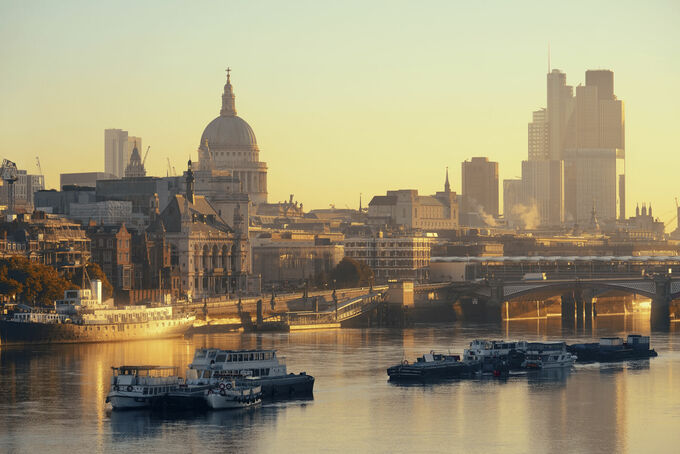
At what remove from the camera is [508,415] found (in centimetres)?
10356

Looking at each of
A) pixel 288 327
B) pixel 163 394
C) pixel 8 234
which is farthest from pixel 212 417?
pixel 8 234

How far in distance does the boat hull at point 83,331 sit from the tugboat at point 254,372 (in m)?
37.4

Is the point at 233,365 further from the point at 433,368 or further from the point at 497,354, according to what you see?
the point at 497,354

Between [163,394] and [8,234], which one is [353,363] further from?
[8,234]

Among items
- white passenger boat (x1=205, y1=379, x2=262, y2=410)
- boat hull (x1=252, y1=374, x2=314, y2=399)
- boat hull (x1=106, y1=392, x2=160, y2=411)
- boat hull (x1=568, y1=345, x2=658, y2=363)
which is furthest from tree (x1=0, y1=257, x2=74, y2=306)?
white passenger boat (x1=205, y1=379, x2=262, y2=410)

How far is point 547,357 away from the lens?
13250cm

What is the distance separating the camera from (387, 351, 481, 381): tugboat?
122250 millimetres

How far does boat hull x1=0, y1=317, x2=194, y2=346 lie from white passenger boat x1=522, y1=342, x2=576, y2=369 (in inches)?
1537

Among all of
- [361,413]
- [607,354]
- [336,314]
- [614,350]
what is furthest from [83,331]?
[361,413]

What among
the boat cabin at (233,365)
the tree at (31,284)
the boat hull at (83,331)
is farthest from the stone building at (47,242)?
the boat cabin at (233,365)

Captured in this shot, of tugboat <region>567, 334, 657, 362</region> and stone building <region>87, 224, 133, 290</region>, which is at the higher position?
stone building <region>87, 224, 133, 290</region>

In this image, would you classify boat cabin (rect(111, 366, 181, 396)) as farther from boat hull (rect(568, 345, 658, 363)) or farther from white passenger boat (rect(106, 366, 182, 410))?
boat hull (rect(568, 345, 658, 363))

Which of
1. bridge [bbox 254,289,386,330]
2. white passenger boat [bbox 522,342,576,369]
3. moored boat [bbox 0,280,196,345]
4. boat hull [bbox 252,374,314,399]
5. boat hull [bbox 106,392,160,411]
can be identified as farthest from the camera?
bridge [bbox 254,289,386,330]

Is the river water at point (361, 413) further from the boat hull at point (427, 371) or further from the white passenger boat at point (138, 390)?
the boat hull at point (427, 371)
